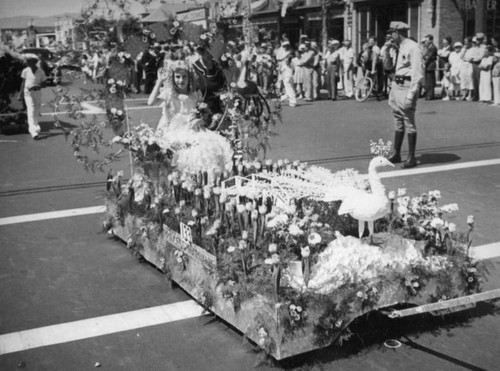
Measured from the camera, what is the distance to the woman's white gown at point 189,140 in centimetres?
717

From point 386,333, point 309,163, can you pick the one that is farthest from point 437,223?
point 309,163

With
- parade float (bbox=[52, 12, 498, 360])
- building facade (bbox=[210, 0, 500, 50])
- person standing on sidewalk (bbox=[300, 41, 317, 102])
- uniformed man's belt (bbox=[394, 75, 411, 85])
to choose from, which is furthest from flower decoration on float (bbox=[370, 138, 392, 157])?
person standing on sidewalk (bbox=[300, 41, 317, 102])

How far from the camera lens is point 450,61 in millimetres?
20000

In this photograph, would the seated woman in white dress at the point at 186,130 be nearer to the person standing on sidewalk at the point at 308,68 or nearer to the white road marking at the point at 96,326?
the white road marking at the point at 96,326

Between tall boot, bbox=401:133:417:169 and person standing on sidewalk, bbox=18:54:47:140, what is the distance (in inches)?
356

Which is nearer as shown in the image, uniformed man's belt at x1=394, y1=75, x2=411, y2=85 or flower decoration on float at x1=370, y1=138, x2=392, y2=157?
flower decoration on float at x1=370, y1=138, x2=392, y2=157

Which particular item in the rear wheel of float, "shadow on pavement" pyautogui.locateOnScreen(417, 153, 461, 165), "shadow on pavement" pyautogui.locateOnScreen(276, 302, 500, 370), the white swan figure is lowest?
"shadow on pavement" pyautogui.locateOnScreen(276, 302, 500, 370)

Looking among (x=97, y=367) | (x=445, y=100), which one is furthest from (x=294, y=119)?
(x=97, y=367)

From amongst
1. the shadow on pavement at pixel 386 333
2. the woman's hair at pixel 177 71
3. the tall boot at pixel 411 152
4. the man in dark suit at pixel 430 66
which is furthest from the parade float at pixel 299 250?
the man in dark suit at pixel 430 66

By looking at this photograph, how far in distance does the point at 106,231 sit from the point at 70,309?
6.82 feet

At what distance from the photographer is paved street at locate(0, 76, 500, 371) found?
4.43 metres

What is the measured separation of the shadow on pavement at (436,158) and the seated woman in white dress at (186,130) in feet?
15.2

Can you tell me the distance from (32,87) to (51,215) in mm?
8058

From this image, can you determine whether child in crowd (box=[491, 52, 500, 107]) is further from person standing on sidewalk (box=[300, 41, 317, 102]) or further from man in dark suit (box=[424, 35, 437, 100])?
person standing on sidewalk (box=[300, 41, 317, 102])
